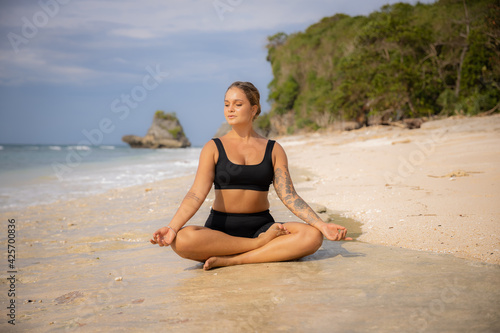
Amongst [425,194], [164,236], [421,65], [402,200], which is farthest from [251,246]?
[421,65]

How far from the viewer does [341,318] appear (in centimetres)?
190

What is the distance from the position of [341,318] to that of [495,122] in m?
12.1

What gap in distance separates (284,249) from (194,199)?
0.81 m

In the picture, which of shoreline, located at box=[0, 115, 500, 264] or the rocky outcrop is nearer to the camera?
shoreline, located at box=[0, 115, 500, 264]

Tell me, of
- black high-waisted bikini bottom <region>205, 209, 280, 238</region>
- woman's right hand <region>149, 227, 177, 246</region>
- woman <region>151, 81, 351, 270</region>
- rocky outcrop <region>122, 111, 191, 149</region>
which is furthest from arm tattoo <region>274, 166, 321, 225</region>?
rocky outcrop <region>122, 111, 191, 149</region>

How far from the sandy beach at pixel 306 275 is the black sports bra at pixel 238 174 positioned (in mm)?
649

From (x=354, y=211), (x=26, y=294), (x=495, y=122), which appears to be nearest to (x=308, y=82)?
(x=495, y=122)

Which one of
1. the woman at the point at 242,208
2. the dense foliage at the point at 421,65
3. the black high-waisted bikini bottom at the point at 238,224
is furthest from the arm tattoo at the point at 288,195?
the dense foliage at the point at 421,65

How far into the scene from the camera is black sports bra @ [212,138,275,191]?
3016mm

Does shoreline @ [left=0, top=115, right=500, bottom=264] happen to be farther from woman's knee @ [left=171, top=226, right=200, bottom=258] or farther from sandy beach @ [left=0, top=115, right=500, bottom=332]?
woman's knee @ [left=171, top=226, right=200, bottom=258]

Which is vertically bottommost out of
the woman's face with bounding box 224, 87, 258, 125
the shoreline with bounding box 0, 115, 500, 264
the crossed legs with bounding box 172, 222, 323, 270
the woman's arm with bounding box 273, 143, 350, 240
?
the shoreline with bounding box 0, 115, 500, 264

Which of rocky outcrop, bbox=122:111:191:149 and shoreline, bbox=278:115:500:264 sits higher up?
rocky outcrop, bbox=122:111:191:149

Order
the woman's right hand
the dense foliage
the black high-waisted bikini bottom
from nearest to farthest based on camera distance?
the woman's right hand < the black high-waisted bikini bottom < the dense foliage

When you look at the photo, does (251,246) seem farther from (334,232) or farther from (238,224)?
(334,232)
